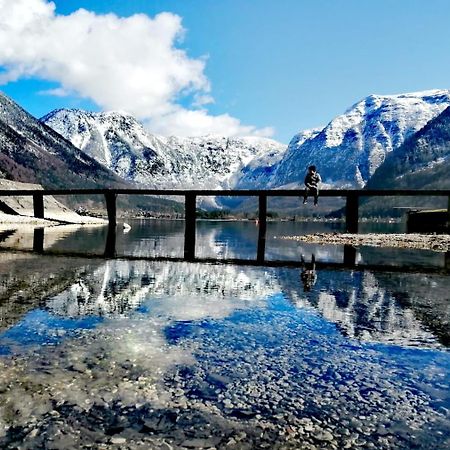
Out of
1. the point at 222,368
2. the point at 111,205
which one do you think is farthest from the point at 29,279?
the point at 111,205

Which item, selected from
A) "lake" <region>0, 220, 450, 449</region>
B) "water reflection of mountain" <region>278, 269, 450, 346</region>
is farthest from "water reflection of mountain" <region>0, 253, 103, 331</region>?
"water reflection of mountain" <region>278, 269, 450, 346</region>

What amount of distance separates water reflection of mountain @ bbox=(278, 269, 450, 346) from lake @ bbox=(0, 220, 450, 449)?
55 millimetres

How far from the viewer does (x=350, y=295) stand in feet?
40.3

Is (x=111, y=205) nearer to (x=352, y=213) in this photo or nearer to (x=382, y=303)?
(x=352, y=213)

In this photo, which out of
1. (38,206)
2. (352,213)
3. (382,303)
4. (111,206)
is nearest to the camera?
(382,303)

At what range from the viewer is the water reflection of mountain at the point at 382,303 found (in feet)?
27.8

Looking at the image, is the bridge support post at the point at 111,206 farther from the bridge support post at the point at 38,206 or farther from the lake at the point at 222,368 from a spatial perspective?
the lake at the point at 222,368

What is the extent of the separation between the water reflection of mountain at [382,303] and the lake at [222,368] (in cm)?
6

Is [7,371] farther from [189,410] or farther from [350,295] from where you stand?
[350,295]

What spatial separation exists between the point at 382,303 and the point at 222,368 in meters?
6.18

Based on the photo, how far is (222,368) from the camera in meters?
6.42

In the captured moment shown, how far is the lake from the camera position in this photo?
15.5 ft

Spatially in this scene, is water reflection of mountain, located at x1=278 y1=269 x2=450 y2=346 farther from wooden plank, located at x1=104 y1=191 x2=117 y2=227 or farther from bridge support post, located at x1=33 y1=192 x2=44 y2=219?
bridge support post, located at x1=33 y1=192 x2=44 y2=219

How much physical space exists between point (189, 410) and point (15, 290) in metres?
8.52
